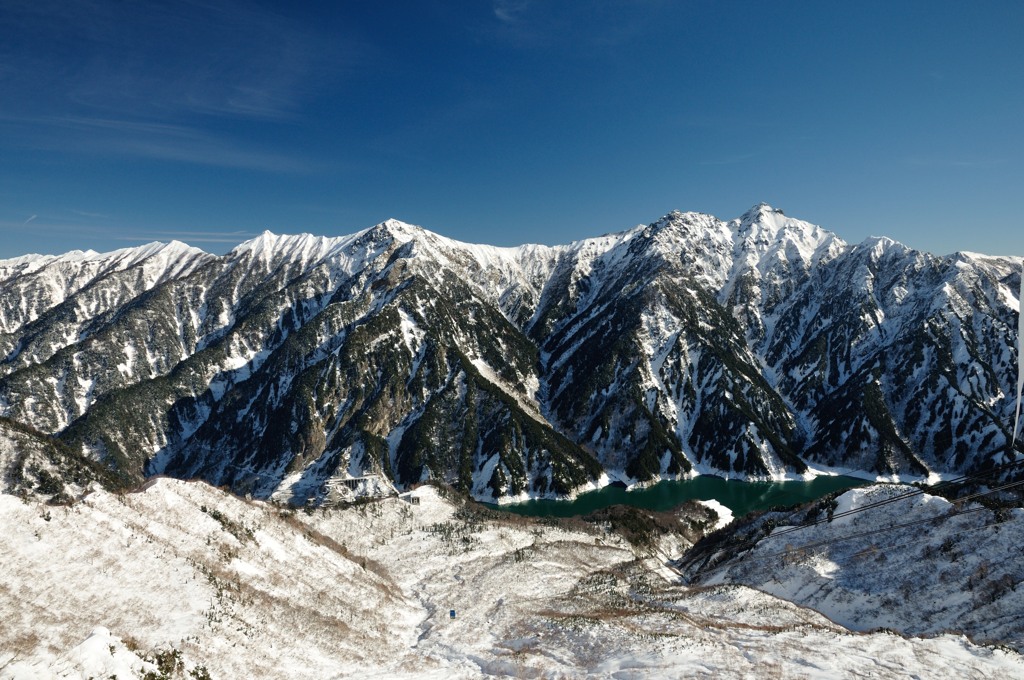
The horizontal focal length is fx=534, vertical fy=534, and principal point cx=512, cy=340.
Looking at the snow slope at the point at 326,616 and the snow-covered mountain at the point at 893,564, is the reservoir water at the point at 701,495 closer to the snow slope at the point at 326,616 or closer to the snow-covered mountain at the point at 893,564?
the snow-covered mountain at the point at 893,564

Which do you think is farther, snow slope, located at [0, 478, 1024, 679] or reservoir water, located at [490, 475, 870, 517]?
reservoir water, located at [490, 475, 870, 517]

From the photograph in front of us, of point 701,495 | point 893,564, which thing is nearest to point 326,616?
point 893,564

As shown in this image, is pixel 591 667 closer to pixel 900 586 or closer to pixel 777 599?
pixel 777 599

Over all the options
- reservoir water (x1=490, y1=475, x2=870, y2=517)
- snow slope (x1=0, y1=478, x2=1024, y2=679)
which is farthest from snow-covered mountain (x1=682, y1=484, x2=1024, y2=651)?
reservoir water (x1=490, y1=475, x2=870, y2=517)

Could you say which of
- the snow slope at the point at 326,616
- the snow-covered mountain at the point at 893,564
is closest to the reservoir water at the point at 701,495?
the snow-covered mountain at the point at 893,564

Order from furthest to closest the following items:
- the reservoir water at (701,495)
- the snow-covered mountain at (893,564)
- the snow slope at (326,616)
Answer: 1. the reservoir water at (701,495)
2. the snow-covered mountain at (893,564)
3. the snow slope at (326,616)

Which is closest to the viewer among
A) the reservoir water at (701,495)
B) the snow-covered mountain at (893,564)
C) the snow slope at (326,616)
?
the snow slope at (326,616)

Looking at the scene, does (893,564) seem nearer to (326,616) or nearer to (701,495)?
(326,616)

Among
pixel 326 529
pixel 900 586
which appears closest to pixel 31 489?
pixel 326 529

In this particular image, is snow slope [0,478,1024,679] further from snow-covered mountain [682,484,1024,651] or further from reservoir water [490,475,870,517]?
reservoir water [490,475,870,517]
